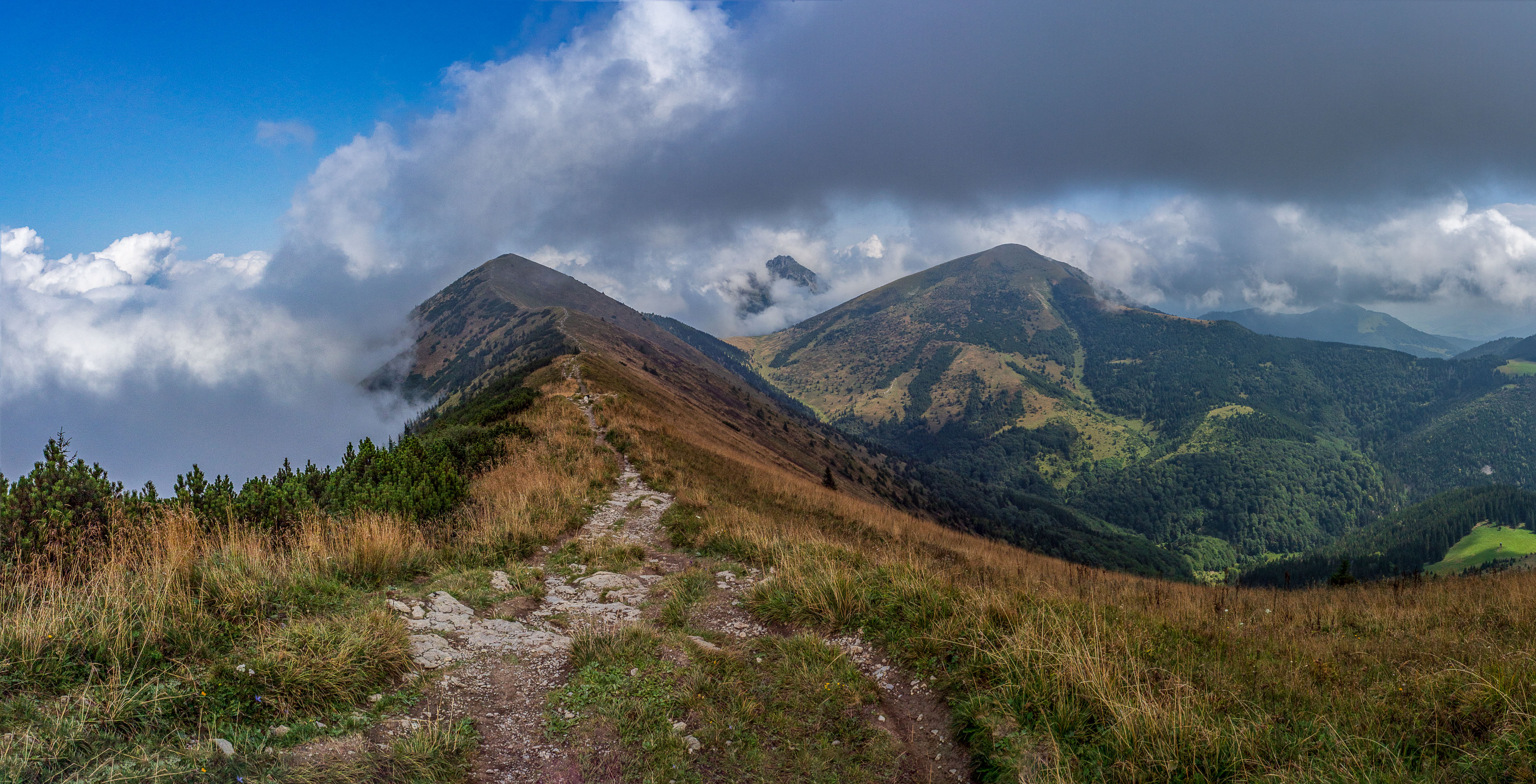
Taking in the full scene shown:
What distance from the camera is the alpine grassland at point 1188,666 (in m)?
4.28

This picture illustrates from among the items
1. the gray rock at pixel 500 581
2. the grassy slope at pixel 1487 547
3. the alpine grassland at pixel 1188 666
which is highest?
the gray rock at pixel 500 581

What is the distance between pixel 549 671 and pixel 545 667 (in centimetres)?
10

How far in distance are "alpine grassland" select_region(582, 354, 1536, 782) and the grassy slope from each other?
787ft

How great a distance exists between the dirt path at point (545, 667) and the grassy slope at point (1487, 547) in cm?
24556

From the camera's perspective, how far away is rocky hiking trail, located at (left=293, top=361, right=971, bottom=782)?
4.95 metres

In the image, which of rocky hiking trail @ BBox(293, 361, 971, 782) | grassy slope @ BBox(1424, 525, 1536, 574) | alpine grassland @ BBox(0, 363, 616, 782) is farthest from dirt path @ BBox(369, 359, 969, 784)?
grassy slope @ BBox(1424, 525, 1536, 574)

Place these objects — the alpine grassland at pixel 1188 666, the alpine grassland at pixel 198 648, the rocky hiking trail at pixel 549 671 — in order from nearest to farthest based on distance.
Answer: the alpine grassland at pixel 198 648, the alpine grassland at pixel 1188 666, the rocky hiking trail at pixel 549 671

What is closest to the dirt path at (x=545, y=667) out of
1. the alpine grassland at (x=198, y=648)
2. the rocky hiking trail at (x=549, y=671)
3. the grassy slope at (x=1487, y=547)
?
the rocky hiking trail at (x=549, y=671)

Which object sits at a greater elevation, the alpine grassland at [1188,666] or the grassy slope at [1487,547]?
the alpine grassland at [1188,666]

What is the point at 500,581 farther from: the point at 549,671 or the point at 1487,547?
the point at 1487,547

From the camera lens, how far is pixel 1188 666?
5.60 meters

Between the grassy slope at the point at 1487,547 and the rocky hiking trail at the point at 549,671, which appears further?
the grassy slope at the point at 1487,547

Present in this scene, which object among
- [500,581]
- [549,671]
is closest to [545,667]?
[549,671]

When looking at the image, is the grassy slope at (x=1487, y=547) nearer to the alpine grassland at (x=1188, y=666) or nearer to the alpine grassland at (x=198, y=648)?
the alpine grassland at (x=1188, y=666)
